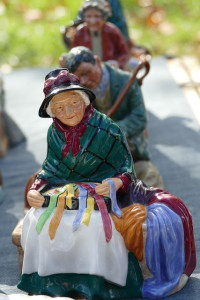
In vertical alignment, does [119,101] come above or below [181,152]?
above

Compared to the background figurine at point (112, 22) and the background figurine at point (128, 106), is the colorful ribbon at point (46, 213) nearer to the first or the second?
the background figurine at point (128, 106)

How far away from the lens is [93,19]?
5695 mm

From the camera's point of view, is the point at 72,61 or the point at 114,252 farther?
the point at 72,61

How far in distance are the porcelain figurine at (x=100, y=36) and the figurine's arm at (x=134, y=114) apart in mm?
913

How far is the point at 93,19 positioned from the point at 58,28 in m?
3.42

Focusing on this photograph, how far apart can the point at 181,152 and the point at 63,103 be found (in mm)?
2262

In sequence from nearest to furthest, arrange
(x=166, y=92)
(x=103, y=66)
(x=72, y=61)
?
(x=72, y=61), (x=103, y=66), (x=166, y=92)

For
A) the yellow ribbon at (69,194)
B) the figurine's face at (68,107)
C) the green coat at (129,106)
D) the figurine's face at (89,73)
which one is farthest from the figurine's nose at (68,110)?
the green coat at (129,106)

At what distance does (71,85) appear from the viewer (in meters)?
3.61

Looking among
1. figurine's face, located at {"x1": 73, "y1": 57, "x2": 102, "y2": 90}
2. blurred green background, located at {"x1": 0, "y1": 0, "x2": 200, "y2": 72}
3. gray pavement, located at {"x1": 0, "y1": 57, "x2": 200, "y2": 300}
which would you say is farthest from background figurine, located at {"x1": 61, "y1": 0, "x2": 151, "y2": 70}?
blurred green background, located at {"x1": 0, "y1": 0, "x2": 200, "y2": 72}

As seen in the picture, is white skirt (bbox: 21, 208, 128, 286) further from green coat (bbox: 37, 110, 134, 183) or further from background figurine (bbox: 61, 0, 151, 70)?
background figurine (bbox: 61, 0, 151, 70)

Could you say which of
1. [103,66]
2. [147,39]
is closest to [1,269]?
[103,66]

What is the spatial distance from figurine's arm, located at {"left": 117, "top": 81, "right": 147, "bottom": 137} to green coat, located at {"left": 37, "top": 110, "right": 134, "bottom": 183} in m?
1.05

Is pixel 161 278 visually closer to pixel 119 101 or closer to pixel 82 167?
pixel 82 167
